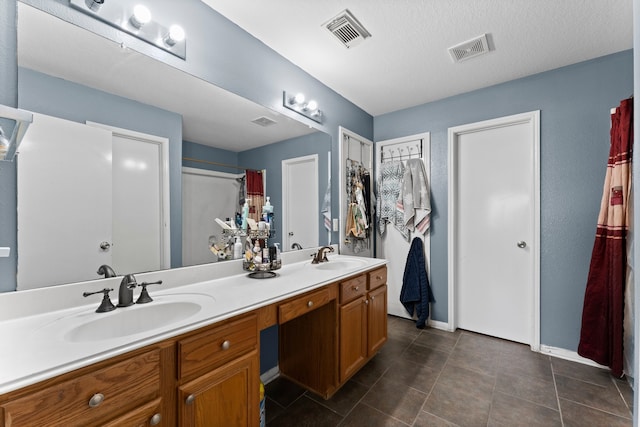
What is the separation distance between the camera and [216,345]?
A: 102 centimetres

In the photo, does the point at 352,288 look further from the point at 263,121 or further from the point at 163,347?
the point at 263,121

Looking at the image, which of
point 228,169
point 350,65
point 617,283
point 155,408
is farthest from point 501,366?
point 350,65

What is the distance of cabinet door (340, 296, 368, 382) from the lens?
177 cm

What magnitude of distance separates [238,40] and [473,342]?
3.19 meters

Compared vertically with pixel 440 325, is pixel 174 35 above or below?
above

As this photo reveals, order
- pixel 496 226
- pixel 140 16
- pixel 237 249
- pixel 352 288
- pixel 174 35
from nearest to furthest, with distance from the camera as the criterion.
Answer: pixel 140 16 → pixel 174 35 → pixel 237 249 → pixel 352 288 → pixel 496 226

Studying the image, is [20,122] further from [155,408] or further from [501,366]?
[501,366]

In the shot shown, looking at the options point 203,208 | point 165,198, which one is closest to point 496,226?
point 203,208

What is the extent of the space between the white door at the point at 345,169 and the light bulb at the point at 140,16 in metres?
1.76

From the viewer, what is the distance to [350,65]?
2232 mm

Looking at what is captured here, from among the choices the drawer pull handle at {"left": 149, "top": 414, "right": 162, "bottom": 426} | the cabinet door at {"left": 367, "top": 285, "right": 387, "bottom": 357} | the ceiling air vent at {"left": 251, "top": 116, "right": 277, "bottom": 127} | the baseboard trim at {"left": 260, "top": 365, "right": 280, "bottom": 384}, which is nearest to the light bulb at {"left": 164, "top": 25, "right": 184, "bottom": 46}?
the ceiling air vent at {"left": 251, "top": 116, "right": 277, "bottom": 127}

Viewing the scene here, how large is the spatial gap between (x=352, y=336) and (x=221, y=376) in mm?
1067

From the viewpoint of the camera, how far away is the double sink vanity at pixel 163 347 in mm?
693

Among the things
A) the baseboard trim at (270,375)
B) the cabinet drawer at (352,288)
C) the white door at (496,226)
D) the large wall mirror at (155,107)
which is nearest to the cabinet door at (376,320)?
the cabinet drawer at (352,288)
